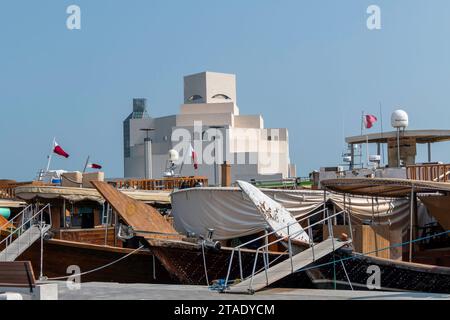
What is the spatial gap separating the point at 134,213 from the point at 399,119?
11.0 m

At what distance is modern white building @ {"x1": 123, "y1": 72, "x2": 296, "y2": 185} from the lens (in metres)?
54.9

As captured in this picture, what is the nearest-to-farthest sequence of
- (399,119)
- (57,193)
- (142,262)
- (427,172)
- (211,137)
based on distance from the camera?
(142,262) < (427,172) < (57,193) < (399,119) < (211,137)

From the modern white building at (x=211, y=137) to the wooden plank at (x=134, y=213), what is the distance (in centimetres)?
3262

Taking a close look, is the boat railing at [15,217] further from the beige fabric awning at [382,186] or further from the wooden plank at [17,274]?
the wooden plank at [17,274]

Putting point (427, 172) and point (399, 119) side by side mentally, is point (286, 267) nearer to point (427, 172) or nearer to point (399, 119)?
point (427, 172)

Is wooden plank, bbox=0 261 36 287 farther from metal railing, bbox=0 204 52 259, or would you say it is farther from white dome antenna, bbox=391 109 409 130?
white dome antenna, bbox=391 109 409 130

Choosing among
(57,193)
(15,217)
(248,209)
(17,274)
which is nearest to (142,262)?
(248,209)

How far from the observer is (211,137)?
56469mm

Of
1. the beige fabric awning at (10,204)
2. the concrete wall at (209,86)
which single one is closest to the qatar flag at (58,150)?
the beige fabric awning at (10,204)

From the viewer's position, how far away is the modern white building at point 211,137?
2163 inches

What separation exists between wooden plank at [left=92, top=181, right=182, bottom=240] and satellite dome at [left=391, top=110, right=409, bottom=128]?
9.82 meters

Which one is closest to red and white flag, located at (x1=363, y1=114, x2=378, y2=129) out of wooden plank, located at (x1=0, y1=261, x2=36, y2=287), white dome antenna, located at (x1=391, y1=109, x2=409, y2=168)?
white dome antenna, located at (x1=391, y1=109, x2=409, y2=168)

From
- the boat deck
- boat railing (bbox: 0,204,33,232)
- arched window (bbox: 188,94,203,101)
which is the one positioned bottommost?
the boat deck

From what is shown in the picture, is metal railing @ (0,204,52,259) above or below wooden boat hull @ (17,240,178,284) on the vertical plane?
above
